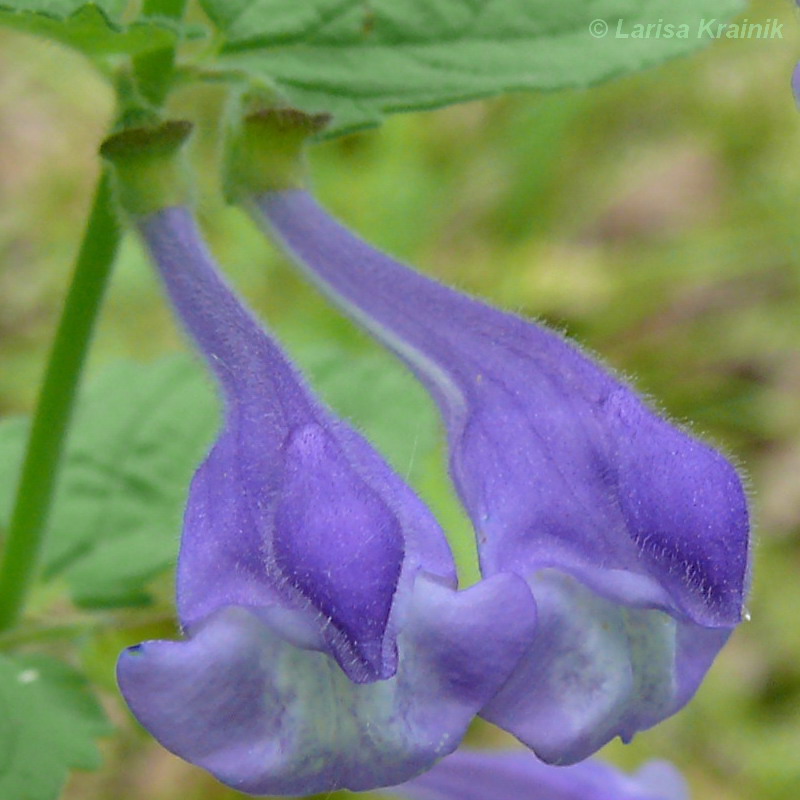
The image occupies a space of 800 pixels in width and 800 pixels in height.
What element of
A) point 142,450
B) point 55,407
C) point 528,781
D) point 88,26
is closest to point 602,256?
point 142,450

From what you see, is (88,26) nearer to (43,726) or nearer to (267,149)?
(267,149)

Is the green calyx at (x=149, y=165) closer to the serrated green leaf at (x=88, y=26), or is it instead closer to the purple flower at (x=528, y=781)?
the serrated green leaf at (x=88, y=26)

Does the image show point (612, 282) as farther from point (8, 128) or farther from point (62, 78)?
point (8, 128)

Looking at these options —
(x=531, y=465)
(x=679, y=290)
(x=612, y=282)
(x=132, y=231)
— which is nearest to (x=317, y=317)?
(x=612, y=282)

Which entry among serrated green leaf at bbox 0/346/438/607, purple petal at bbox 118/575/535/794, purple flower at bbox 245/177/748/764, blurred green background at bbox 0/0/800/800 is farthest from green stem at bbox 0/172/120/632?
blurred green background at bbox 0/0/800/800

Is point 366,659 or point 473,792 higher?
point 366,659
